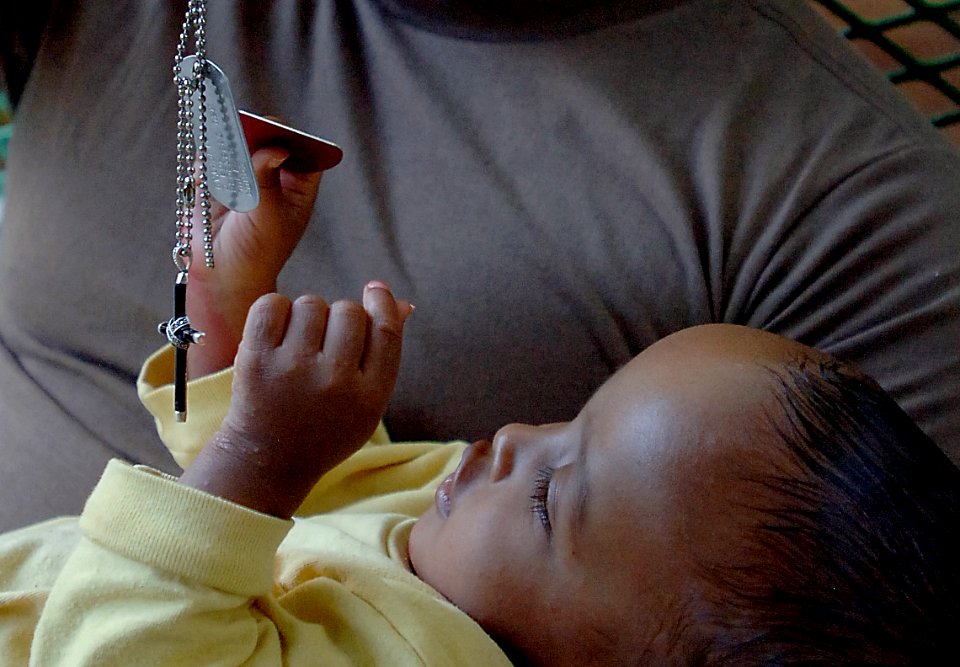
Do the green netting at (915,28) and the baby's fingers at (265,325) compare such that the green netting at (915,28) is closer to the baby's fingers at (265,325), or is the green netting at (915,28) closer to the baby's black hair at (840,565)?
the baby's black hair at (840,565)

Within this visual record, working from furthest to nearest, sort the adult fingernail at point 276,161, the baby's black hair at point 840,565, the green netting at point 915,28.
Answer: the green netting at point 915,28, the adult fingernail at point 276,161, the baby's black hair at point 840,565

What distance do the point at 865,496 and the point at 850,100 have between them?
0.42 meters

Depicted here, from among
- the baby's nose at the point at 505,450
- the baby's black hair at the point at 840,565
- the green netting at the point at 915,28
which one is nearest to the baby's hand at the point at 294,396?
the baby's nose at the point at 505,450

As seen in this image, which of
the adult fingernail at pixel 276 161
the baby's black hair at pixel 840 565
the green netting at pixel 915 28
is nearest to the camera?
the baby's black hair at pixel 840 565

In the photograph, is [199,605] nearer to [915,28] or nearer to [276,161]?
[276,161]

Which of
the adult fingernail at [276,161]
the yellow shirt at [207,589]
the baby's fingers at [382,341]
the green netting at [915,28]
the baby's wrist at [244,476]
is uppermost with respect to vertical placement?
the green netting at [915,28]

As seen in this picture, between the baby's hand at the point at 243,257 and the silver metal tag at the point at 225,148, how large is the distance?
0.09m

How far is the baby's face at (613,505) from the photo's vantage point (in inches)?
23.9

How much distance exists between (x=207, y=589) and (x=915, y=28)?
3.66 ft

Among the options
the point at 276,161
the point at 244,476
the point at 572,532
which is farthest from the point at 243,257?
the point at 572,532

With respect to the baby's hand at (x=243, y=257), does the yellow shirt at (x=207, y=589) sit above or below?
below

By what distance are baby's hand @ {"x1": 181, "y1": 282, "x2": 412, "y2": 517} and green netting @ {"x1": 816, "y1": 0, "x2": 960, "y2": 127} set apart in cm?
80

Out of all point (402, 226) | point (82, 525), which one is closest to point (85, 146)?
point (402, 226)

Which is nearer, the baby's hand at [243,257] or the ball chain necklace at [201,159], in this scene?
the ball chain necklace at [201,159]
